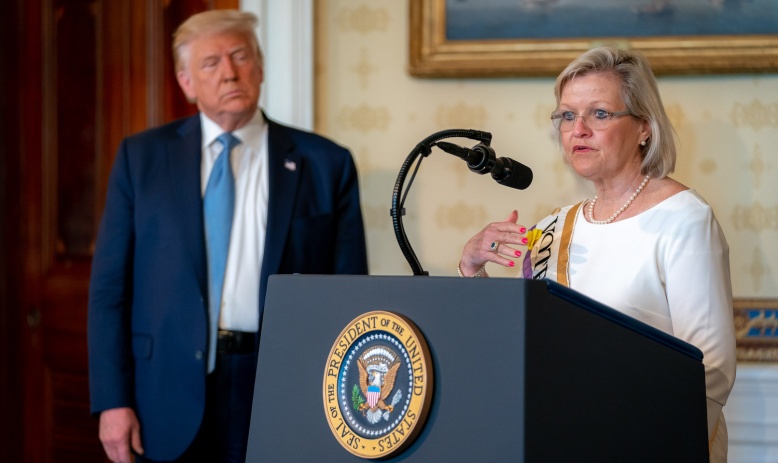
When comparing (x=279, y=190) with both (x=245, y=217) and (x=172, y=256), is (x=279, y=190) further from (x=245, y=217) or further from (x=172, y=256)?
(x=172, y=256)

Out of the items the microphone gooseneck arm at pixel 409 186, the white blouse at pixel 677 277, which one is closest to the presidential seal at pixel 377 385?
the microphone gooseneck arm at pixel 409 186

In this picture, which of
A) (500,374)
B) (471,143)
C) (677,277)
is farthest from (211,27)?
(500,374)

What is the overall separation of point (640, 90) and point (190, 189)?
1.42 meters

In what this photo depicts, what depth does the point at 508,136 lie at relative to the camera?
3.28 m

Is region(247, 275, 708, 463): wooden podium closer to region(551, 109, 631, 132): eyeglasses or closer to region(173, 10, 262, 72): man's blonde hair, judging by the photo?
region(551, 109, 631, 132): eyeglasses

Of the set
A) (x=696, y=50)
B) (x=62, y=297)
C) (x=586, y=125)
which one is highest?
(x=696, y=50)

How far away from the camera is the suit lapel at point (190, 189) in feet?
8.86

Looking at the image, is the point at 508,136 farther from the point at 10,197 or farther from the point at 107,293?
the point at 10,197

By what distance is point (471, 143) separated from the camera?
336 cm

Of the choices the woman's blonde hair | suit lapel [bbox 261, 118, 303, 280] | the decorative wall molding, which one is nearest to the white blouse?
the woman's blonde hair

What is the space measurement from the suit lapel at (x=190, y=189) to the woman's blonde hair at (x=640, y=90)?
1.25 meters

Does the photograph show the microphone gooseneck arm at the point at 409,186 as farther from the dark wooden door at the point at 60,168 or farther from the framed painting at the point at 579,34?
the dark wooden door at the point at 60,168

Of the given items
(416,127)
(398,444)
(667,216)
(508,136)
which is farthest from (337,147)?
(398,444)

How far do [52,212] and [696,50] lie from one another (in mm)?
2621
